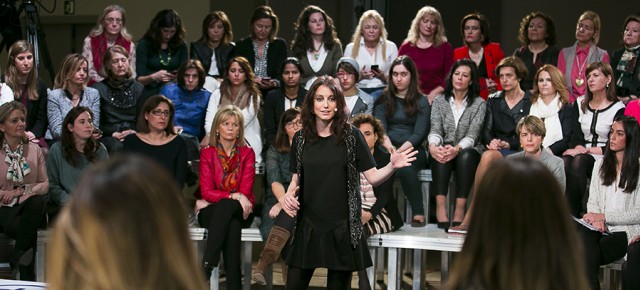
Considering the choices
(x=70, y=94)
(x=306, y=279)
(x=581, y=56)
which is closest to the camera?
(x=306, y=279)

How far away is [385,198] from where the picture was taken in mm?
5758

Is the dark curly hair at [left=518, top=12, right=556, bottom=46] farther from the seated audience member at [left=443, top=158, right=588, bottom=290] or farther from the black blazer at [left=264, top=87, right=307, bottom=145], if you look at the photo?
the seated audience member at [left=443, top=158, right=588, bottom=290]

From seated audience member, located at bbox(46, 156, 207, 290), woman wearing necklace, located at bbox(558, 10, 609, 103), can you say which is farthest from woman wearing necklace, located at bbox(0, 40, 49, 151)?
seated audience member, located at bbox(46, 156, 207, 290)

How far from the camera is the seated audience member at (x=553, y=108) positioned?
6246 millimetres

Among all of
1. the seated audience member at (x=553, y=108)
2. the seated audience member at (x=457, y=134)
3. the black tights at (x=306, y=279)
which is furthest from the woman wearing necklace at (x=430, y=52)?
the black tights at (x=306, y=279)

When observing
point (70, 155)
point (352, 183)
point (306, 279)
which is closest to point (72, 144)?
point (70, 155)

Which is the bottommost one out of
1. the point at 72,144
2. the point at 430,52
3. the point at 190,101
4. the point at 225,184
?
the point at 225,184

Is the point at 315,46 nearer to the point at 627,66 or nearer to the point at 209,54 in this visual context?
the point at 209,54

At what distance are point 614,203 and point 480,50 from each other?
195cm

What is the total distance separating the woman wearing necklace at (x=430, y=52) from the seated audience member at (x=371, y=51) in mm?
125

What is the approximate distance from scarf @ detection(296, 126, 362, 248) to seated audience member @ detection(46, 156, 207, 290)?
10.8 feet

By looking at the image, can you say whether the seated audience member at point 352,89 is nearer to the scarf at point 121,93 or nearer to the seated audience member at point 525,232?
the scarf at point 121,93

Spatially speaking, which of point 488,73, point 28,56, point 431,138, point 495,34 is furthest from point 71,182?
point 495,34

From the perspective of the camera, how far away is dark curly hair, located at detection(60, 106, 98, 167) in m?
5.93
